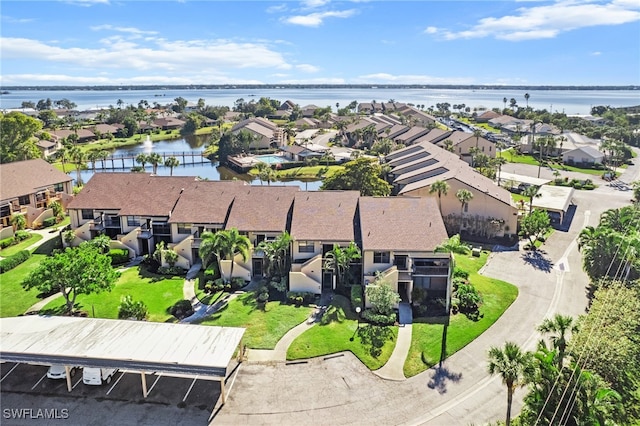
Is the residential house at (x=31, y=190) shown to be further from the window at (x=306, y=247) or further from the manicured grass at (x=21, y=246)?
the window at (x=306, y=247)

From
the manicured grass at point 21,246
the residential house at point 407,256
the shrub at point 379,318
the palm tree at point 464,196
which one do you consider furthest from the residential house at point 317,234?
the manicured grass at point 21,246

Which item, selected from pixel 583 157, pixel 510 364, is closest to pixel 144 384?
pixel 510 364

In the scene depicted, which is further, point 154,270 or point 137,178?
point 137,178

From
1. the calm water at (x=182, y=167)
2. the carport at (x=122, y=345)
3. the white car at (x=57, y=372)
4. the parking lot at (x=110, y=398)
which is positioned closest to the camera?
the parking lot at (x=110, y=398)

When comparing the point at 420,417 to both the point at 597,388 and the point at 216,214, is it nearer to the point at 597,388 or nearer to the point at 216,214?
the point at 597,388

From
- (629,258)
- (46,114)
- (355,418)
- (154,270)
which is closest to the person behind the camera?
(355,418)

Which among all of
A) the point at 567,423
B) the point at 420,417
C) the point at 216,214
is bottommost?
the point at 420,417

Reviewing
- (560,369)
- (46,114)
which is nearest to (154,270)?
(560,369)

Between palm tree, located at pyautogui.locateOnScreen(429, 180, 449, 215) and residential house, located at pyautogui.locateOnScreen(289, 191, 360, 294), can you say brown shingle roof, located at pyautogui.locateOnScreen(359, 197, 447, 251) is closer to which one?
residential house, located at pyautogui.locateOnScreen(289, 191, 360, 294)
